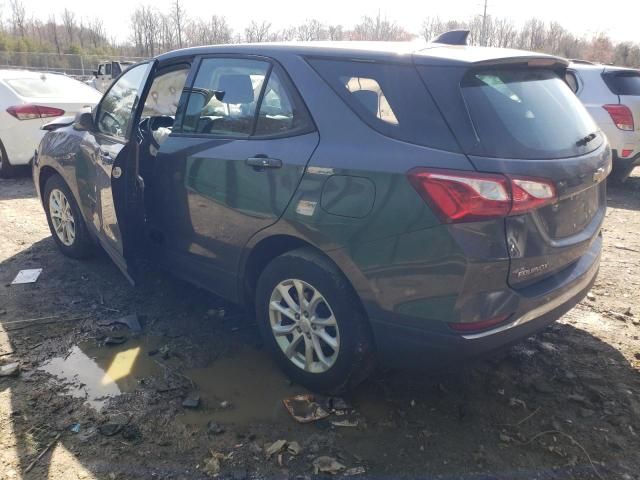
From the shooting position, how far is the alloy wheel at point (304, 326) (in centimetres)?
287

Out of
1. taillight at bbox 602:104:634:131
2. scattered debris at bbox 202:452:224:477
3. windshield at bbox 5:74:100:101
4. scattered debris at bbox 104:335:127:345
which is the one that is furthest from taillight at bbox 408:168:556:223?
windshield at bbox 5:74:100:101

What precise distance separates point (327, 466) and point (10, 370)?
201 centimetres

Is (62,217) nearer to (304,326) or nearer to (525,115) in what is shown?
(304,326)

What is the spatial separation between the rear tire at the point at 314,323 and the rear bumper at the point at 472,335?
0.48 ft

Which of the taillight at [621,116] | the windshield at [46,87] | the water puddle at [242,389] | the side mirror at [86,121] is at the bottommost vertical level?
the water puddle at [242,389]

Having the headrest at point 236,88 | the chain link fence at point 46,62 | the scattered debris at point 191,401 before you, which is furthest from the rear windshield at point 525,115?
the chain link fence at point 46,62

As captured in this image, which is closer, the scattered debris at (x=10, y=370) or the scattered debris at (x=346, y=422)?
the scattered debris at (x=346, y=422)

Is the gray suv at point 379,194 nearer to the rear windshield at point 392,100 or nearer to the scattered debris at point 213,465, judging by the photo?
the rear windshield at point 392,100

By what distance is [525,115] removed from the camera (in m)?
2.62

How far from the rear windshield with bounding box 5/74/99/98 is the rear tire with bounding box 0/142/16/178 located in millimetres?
894

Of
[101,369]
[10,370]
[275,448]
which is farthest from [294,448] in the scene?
[10,370]

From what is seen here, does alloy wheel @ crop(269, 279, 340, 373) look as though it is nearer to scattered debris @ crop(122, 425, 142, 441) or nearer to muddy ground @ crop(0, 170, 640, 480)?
muddy ground @ crop(0, 170, 640, 480)

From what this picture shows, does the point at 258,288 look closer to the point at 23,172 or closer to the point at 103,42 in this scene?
the point at 23,172

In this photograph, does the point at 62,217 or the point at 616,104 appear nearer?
the point at 62,217
